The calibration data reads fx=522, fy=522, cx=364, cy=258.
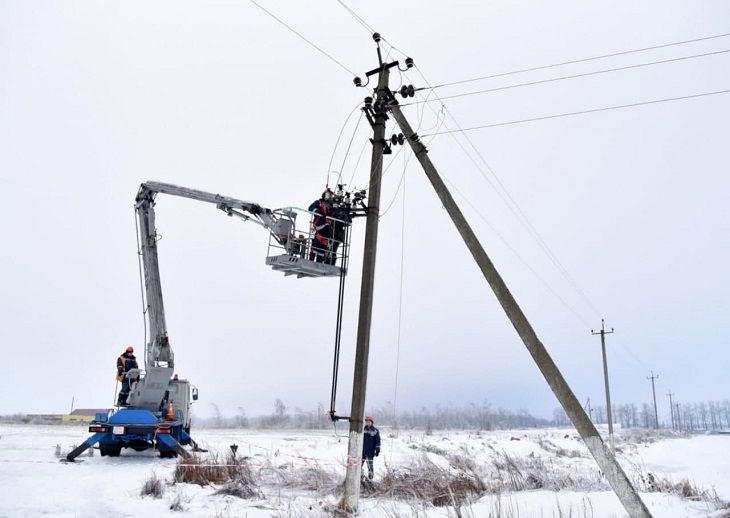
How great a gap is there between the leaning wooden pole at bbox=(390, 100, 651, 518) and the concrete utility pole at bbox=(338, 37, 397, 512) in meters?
0.64

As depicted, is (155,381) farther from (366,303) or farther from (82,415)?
(82,415)

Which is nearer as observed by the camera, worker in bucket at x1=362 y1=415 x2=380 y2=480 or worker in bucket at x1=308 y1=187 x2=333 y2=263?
worker in bucket at x1=308 y1=187 x2=333 y2=263

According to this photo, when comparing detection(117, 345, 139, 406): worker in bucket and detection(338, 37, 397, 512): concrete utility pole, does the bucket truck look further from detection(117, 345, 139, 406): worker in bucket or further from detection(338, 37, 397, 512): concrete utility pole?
detection(338, 37, 397, 512): concrete utility pole

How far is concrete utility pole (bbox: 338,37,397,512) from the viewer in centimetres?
941

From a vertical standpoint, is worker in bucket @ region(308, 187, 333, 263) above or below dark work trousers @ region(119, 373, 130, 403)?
above

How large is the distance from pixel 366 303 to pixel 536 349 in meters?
3.37

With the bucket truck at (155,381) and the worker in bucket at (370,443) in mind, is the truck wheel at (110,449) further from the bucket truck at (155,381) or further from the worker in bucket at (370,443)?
the worker in bucket at (370,443)

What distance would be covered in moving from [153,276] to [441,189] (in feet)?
35.4

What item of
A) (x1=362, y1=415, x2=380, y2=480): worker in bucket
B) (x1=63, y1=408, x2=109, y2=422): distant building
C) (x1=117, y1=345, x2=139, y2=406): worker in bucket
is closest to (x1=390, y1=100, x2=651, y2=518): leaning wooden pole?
(x1=362, y1=415, x2=380, y2=480): worker in bucket

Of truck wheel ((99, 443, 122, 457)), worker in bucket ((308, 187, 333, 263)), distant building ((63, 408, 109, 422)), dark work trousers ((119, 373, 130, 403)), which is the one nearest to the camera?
worker in bucket ((308, 187, 333, 263))

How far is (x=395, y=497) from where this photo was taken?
11016 millimetres

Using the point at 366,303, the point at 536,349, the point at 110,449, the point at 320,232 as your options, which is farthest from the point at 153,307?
the point at 536,349

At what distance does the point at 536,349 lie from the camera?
8414 mm

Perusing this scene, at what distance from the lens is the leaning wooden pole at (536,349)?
7605mm
